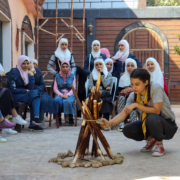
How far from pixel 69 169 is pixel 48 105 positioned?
256cm

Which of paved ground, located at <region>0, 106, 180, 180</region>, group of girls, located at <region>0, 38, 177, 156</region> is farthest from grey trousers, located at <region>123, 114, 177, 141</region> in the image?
paved ground, located at <region>0, 106, 180, 180</region>

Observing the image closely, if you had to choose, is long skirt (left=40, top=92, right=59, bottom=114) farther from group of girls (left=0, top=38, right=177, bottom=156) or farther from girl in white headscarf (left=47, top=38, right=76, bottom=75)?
girl in white headscarf (left=47, top=38, right=76, bottom=75)

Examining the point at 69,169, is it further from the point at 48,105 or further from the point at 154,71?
the point at 154,71

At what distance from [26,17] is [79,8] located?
8.71ft

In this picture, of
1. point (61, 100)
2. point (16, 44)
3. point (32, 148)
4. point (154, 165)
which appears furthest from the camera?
point (16, 44)

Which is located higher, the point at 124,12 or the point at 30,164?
the point at 124,12

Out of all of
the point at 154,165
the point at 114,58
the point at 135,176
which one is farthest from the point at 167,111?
the point at 114,58

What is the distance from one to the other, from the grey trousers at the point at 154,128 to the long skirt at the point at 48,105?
2.05m

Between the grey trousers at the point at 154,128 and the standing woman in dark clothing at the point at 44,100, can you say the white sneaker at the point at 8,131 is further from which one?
the grey trousers at the point at 154,128

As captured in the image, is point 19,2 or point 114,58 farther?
point 19,2

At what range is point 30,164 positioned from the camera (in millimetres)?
2449

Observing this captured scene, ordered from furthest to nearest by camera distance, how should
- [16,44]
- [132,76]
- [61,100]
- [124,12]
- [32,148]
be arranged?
[124,12]
[16,44]
[61,100]
[32,148]
[132,76]

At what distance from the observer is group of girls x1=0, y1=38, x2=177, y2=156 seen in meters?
2.73

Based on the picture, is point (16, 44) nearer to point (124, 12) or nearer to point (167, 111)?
point (124, 12)
